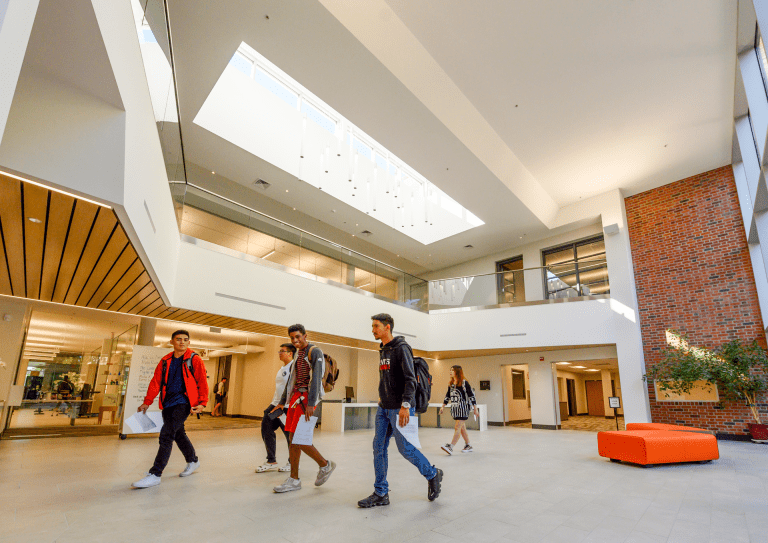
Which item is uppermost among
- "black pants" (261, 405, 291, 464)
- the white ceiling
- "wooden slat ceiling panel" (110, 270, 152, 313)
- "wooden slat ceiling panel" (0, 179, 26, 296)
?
the white ceiling

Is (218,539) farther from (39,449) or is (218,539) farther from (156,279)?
(39,449)

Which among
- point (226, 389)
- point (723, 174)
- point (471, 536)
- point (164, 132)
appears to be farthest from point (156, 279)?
point (723, 174)

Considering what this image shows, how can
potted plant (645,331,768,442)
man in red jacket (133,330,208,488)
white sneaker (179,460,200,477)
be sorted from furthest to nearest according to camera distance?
potted plant (645,331,768,442)
white sneaker (179,460,200,477)
man in red jacket (133,330,208,488)

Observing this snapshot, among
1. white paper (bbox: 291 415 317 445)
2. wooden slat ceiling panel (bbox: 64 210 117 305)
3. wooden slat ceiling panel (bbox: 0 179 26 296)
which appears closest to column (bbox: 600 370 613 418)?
white paper (bbox: 291 415 317 445)

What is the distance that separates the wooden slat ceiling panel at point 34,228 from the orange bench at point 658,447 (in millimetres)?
7197

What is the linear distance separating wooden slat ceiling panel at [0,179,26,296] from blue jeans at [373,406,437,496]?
11.4 feet

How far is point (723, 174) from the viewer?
36.6 feet

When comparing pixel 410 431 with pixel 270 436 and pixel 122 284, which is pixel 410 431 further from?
pixel 122 284

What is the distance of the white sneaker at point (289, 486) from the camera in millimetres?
3977

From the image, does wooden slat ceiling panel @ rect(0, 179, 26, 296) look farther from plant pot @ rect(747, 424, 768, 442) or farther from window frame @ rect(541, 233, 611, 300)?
plant pot @ rect(747, 424, 768, 442)

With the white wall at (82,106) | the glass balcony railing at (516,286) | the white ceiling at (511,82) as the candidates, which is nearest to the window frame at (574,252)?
the glass balcony railing at (516,286)

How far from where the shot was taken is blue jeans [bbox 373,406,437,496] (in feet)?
11.7

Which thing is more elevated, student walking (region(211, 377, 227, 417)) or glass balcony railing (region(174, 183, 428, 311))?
glass balcony railing (region(174, 183, 428, 311))

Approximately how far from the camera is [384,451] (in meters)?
3.68
